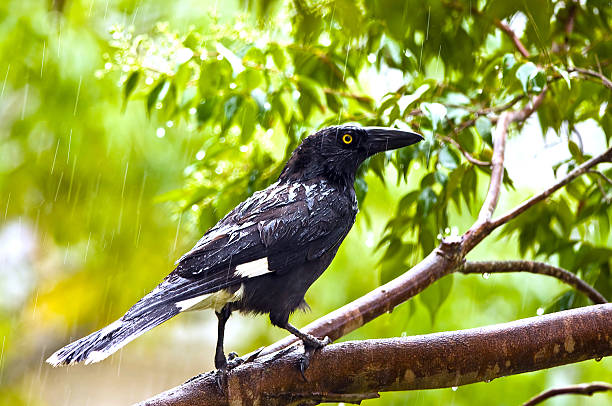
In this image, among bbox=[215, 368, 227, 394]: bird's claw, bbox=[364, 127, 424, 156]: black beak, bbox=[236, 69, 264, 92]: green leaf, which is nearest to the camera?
bbox=[215, 368, 227, 394]: bird's claw

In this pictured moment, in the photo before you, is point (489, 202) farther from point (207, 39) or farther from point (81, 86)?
point (81, 86)

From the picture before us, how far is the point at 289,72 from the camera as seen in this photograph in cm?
201

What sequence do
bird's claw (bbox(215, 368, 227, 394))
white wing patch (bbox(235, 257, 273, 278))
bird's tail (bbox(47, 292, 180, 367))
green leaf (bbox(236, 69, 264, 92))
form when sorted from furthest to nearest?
green leaf (bbox(236, 69, 264, 92))
white wing patch (bbox(235, 257, 273, 278))
bird's claw (bbox(215, 368, 227, 394))
bird's tail (bbox(47, 292, 180, 367))

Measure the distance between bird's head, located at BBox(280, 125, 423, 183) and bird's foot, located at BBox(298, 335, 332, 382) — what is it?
1.61 ft

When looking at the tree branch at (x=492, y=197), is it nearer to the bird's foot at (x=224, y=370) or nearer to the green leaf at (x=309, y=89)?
the green leaf at (x=309, y=89)

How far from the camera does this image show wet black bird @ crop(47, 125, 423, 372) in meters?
1.44

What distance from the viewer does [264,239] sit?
156 centimetres

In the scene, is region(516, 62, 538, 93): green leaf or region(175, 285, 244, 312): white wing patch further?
region(516, 62, 538, 93): green leaf

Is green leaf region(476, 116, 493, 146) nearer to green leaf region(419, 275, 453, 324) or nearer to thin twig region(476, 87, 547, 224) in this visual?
thin twig region(476, 87, 547, 224)

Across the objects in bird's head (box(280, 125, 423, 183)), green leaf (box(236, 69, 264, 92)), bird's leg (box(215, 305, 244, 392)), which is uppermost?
green leaf (box(236, 69, 264, 92))

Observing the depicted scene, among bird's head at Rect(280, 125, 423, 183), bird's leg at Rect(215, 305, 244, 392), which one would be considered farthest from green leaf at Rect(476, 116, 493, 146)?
bird's leg at Rect(215, 305, 244, 392)

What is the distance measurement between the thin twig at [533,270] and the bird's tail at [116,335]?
0.85 m

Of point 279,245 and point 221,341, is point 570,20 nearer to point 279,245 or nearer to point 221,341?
point 279,245

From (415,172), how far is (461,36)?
4.01 feet
